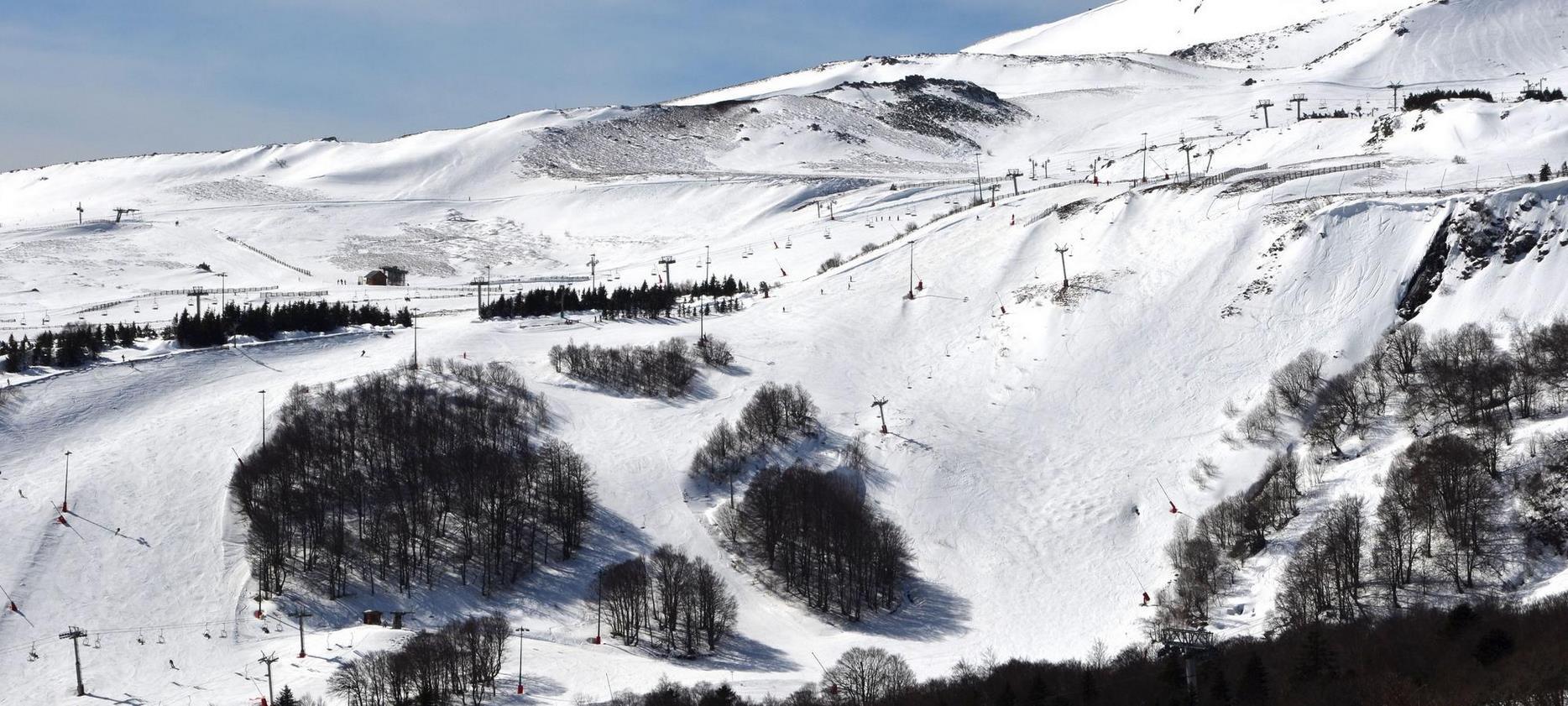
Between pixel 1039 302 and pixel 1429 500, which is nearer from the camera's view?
pixel 1429 500

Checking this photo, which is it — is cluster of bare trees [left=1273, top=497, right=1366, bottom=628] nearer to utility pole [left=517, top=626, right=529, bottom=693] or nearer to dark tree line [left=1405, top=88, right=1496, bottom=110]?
utility pole [left=517, top=626, right=529, bottom=693]

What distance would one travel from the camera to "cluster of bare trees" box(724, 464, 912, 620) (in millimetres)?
76625

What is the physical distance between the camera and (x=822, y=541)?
254 ft

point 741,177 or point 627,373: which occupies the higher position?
point 741,177

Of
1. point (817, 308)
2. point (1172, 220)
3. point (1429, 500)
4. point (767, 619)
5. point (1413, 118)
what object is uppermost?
point (1413, 118)

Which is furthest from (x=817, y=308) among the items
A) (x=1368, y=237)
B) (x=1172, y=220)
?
(x=1368, y=237)

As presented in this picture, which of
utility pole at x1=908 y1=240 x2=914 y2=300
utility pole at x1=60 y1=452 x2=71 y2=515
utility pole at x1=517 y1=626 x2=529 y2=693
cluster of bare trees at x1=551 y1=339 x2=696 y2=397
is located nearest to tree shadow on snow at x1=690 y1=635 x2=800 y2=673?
utility pole at x1=517 y1=626 x2=529 y2=693

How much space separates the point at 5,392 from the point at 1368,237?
9119 centimetres

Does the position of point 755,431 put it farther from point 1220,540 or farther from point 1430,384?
point 1430,384

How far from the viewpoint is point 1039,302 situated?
104312mm

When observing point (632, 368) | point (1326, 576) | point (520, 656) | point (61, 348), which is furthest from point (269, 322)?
point (1326, 576)

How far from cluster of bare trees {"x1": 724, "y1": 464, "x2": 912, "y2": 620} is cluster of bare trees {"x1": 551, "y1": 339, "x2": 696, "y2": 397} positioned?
55.5 feet

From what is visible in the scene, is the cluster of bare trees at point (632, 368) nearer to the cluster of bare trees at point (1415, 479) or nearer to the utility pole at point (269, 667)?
the utility pole at point (269, 667)

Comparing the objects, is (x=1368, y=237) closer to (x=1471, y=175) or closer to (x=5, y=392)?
(x=1471, y=175)
